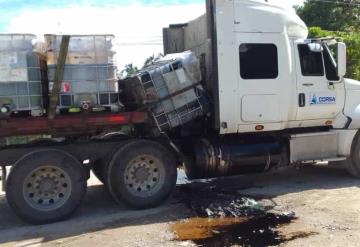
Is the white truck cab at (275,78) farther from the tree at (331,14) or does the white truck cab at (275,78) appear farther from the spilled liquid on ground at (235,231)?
the tree at (331,14)

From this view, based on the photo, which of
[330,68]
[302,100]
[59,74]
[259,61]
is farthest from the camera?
[330,68]

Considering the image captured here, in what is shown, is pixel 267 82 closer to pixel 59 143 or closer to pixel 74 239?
pixel 59 143

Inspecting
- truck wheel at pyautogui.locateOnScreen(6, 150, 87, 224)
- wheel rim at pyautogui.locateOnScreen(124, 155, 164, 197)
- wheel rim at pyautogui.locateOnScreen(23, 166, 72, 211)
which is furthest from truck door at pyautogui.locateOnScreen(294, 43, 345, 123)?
wheel rim at pyautogui.locateOnScreen(23, 166, 72, 211)

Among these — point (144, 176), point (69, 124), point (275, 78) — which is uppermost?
point (275, 78)

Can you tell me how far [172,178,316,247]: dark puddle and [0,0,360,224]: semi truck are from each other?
501mm

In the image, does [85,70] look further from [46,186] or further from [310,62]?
[310,62]

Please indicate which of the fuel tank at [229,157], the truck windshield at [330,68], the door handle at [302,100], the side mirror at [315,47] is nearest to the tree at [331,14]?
the truck windshield at [330,68]

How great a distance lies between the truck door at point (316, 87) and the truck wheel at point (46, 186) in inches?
157

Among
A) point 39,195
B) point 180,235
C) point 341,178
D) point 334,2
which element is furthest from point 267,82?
→ point 334,2

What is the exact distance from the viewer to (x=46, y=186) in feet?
24.4

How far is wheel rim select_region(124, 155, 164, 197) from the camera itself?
7.86 metres

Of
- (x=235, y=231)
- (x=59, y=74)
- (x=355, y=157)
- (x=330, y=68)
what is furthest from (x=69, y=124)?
(x=355, y=157)

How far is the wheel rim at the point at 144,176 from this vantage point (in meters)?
7.86

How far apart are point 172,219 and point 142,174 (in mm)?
989
